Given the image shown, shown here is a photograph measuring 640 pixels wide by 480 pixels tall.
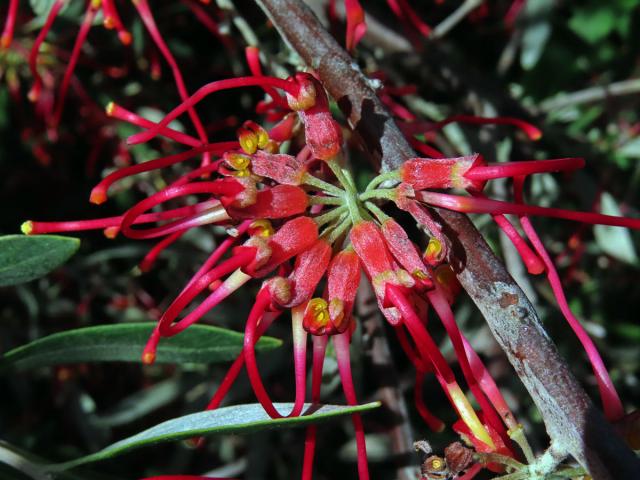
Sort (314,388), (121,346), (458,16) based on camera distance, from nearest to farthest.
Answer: (314,388), (121,346), (458,16)

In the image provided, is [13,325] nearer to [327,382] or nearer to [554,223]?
[327,382]

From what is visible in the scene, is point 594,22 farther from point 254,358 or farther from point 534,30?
point 254,358

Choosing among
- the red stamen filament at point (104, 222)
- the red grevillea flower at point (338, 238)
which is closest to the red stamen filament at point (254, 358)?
the red grevillea flower at point (338, 238)

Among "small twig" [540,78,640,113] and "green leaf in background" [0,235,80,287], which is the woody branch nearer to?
"green leaf in background" [0,235,80,287]

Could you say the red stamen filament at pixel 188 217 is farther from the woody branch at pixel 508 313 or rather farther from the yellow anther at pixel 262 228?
the woody branch at pixel 508 313

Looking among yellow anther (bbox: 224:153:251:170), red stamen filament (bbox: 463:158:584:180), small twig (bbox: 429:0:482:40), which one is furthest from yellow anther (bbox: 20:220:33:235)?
small twig (bbox: 429:0:482:40)

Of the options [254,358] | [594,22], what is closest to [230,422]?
[254,358]

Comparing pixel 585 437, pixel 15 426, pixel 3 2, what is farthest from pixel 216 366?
pixel 585 437
